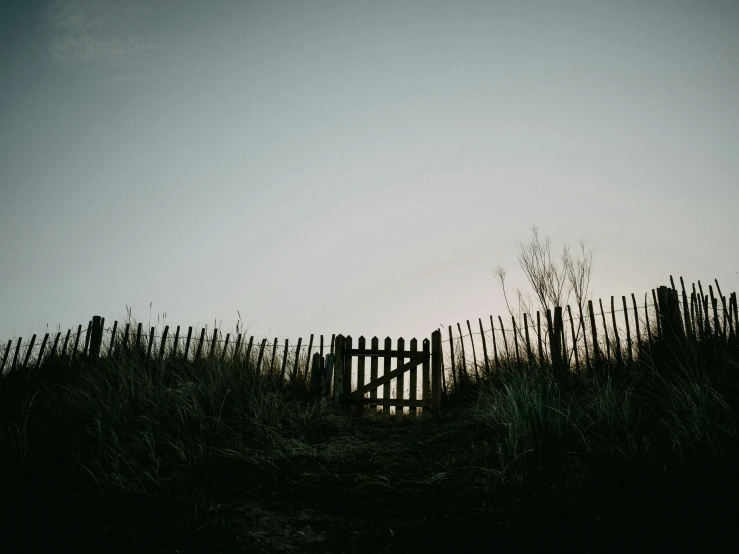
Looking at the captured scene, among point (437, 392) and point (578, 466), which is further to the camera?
point (437, 392)

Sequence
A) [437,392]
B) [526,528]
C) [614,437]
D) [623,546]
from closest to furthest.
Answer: [623,546], [526,528], [614,437], [437,392]

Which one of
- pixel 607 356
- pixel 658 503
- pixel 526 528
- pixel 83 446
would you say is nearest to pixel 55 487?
pixel 83 446

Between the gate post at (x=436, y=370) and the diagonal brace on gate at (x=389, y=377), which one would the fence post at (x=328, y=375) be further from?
the gate post at (x=436, y=370)

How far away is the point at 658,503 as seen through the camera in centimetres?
277

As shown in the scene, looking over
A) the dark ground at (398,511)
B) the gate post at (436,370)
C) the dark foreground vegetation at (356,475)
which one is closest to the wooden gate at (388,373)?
the gate post at (436,370)

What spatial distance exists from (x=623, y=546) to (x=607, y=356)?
5.33 metres

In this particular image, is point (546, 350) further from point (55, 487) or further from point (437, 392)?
point (55, 487)

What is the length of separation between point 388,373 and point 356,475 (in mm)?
4302

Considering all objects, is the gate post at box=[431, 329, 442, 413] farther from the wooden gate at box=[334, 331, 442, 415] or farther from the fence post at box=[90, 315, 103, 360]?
the fence post at box=[90, 315, 103, 360]

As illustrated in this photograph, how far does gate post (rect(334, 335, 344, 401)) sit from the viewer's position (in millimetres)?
7660

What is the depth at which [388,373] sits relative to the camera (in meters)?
7.85

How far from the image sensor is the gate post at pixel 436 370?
7.62 meters

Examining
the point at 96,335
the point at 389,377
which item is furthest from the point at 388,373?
the point at 96,335

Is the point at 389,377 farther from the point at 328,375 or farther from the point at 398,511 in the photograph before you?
the point at 398,511
